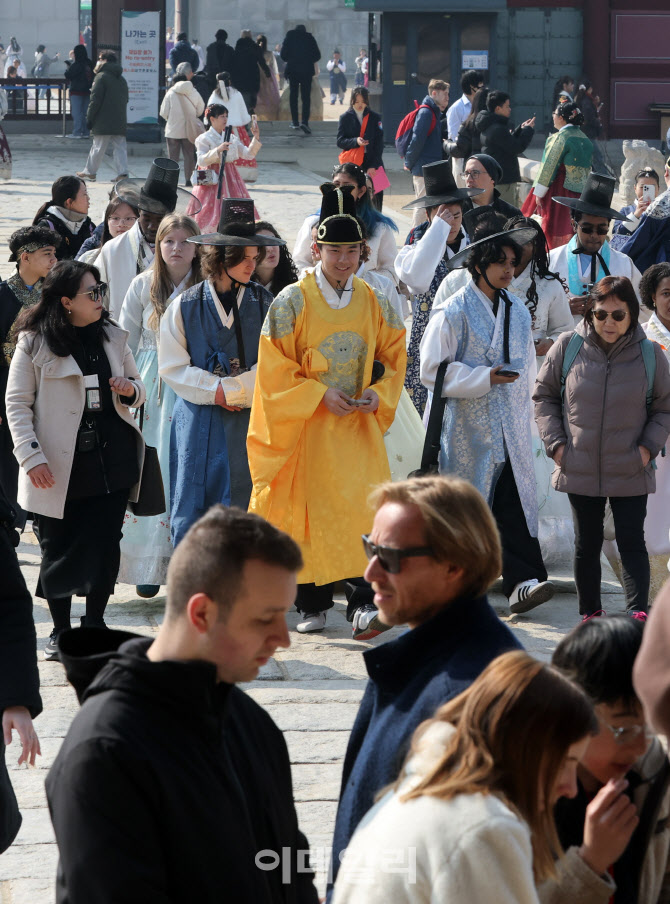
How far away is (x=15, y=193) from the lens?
1898 cm

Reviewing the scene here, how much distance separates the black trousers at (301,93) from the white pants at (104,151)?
658cm

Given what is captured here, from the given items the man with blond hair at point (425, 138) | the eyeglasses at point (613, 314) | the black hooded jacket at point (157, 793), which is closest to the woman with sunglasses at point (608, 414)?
the eyeglasses at point (613, 314)

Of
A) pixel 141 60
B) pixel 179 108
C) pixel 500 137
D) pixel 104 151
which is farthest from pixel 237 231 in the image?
pixel 141 60

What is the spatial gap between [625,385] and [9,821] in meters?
3.47

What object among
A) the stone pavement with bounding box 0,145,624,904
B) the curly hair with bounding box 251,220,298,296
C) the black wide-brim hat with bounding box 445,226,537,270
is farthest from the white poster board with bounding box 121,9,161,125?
the black wide-brim hat with bounding box 445,226,537,270

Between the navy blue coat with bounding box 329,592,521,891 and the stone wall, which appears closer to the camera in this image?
the navy blue coat with bounding box 329,592,521,891

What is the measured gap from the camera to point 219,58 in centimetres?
2500

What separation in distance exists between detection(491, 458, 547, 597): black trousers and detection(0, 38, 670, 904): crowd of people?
0.01 meters

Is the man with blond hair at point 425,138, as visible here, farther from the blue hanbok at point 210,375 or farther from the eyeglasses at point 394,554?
the eyeglasses at point 394,554

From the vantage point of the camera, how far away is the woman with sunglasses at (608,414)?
19.3ft

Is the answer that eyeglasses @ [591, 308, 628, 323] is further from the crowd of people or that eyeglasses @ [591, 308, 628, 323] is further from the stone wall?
the stone wall

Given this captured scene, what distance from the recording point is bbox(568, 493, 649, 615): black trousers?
6023 mm

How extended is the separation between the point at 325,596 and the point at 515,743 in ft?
13.6

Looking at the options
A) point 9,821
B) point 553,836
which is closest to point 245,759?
point 553,836
